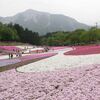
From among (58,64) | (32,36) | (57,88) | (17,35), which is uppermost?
(17,35)

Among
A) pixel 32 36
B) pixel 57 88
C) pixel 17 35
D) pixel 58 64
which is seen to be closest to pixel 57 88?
pixel 57 88

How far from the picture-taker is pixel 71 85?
50.0ft

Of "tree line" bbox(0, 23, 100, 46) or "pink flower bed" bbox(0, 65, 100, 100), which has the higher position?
"tree line" bbox(0, 23, 100, 46)

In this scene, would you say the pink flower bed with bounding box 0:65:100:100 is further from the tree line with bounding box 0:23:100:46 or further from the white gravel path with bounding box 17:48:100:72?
the tree line with bounding box 0:23:100:46

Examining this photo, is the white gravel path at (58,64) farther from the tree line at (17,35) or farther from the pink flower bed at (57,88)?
the tree line at (17,35)

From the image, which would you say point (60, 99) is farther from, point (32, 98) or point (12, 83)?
point (12, 83)

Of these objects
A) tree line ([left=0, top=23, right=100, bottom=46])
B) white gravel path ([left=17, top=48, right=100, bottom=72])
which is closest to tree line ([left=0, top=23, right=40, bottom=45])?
tree line ([left=0, top=23, right=100, bottom=46])

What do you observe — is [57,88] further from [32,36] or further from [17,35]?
[32,36]

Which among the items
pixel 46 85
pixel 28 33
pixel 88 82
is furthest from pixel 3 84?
pixel 28 33

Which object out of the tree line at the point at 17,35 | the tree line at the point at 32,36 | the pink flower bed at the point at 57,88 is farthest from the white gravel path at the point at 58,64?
the tree line at the point at 17,35

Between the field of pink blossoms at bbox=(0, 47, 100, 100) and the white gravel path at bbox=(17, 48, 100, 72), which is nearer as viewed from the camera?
the field of pink blossoms at bbox=(0, 47, 100, 100)

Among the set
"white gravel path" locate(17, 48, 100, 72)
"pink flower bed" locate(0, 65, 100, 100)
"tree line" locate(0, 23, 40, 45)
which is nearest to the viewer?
"pink flower bed" locate(0, 65, 100, 100)

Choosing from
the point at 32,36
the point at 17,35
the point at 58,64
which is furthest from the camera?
the point at 32,36

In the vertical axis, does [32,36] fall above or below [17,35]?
below
